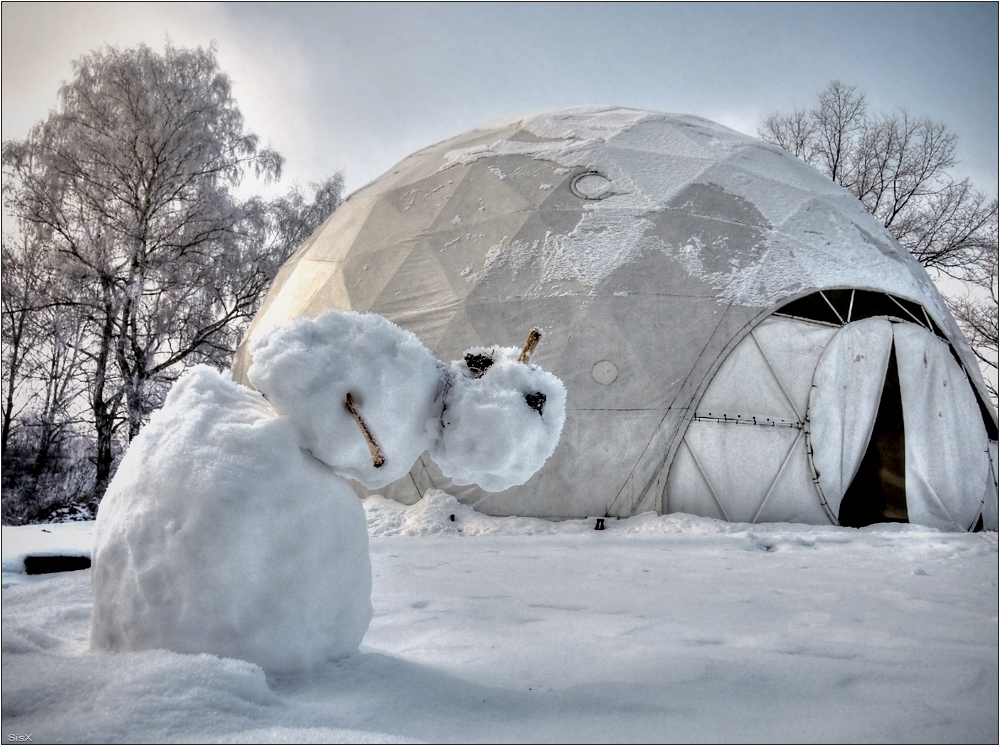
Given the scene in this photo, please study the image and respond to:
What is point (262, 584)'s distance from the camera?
4.69ft

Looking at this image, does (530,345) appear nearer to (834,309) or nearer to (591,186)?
(591,186)

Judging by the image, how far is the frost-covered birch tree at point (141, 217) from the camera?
8961mm

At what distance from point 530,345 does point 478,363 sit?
0.50 ft

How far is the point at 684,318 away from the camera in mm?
4945

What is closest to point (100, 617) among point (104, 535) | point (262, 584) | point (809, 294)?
point (104, 535)

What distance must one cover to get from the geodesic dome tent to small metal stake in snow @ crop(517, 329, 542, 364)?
127 inches

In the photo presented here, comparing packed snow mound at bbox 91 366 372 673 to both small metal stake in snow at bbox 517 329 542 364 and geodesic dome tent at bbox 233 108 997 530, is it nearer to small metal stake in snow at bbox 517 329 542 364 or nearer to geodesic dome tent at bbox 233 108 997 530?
small metal stake in snow at bbox 517 329 542 364

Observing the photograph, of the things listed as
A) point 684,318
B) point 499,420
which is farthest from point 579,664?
point 684,318

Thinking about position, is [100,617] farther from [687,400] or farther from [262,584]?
[687,400]

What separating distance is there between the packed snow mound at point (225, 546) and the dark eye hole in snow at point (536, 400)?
0.53m

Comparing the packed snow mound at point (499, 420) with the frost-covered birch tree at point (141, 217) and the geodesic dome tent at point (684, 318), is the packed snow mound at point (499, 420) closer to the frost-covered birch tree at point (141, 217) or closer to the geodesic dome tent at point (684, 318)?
the geodesic dome tent at point (684, 318)

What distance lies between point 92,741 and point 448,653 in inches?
37.9

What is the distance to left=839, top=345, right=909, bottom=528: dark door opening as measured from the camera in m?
5.55

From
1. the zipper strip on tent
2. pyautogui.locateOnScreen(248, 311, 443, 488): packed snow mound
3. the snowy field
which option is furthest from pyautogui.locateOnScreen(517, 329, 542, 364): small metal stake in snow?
the zipper strip on tent
